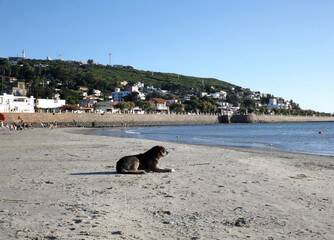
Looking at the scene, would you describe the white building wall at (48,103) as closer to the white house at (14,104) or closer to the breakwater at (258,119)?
the white house at (14,104)

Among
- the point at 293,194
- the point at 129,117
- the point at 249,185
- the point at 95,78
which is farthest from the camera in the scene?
the point at 95,78

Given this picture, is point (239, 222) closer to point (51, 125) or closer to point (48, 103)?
point (51, 125)

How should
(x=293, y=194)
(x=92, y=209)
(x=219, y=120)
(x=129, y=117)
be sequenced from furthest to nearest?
(x=219, y=120) < (x=129, y=117) < (x=293, y=194) < (x=92, y=209)

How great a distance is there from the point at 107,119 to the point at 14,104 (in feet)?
73.8

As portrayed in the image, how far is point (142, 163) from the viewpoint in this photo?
9836mm

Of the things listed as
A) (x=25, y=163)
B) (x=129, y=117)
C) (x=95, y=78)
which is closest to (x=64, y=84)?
(x=95, y=78)

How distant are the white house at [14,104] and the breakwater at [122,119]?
6.84m

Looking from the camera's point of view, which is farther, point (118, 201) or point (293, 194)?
point (293, 194)

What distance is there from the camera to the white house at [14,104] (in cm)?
7269

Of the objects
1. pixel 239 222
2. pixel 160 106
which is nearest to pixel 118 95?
pixel 160 106

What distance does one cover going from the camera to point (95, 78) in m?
164

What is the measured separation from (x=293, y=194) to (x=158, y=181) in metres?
3.16

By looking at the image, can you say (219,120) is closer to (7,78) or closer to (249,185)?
(7,78)

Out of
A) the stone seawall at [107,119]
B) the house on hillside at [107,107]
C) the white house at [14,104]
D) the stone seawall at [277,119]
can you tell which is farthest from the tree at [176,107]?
the white house at [14,104]
